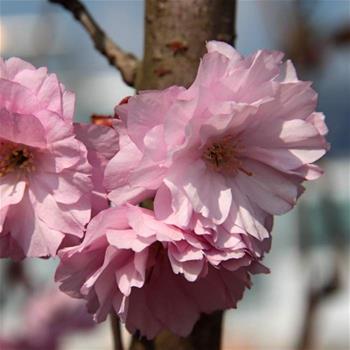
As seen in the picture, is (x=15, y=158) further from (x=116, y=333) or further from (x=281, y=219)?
(x=281, y=219)

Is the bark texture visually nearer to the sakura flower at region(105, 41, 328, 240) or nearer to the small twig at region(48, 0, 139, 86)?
the small twig at region(48, 0, 139, 86)

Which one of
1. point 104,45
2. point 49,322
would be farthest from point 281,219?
point 104,45

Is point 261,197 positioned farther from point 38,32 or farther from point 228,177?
point 38,32

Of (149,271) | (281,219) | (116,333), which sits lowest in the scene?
(281,219)

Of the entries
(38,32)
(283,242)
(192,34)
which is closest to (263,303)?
(283,242)

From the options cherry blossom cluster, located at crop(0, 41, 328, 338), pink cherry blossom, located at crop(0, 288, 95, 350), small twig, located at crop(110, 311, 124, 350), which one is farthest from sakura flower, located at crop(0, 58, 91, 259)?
pink cherry blossom, located at crop(0, 288, 95, 350)

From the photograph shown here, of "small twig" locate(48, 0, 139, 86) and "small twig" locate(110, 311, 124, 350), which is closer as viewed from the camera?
"small twig" locate(110, 311, 124, 350)

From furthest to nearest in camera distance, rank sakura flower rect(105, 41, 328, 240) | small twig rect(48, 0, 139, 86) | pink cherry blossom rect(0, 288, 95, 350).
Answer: pink cherry blossom rect(0, 288, 95, 350) < small twig rect(48, 0, 139, 86) < sakura flower rect(105, 41, 328, 240)
